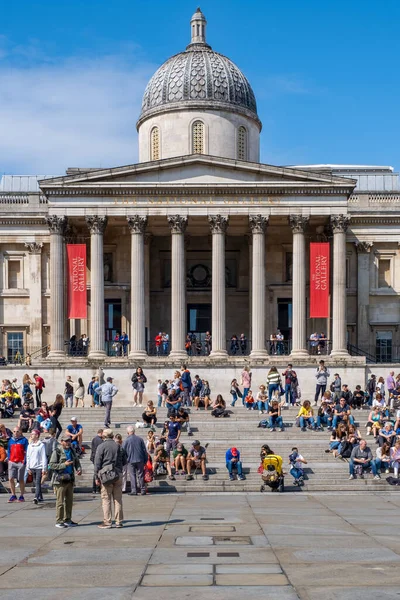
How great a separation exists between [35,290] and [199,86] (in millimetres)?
16626

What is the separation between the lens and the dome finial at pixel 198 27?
59031 mm

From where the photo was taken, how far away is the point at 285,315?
53812mm

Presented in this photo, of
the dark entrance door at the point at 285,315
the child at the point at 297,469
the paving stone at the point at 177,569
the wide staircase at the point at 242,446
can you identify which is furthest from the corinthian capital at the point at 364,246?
the paving stone at the point at 177,569

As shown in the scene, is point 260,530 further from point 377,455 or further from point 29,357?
point 29,357

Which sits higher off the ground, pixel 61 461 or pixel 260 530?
pixel 61 461

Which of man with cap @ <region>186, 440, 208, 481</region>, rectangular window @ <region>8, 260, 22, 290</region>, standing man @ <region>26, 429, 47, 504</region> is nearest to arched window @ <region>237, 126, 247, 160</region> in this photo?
rectangular window @ <region>8, 260, 22, 290</region>

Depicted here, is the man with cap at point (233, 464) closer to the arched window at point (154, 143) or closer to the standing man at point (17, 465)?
the standing man at point (17, 465)

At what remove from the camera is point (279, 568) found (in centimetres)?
1367

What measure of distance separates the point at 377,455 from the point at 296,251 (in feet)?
71.2

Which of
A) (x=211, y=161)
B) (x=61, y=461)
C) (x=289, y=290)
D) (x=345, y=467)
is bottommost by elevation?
(x=345, y=467)

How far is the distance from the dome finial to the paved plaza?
42630 mm

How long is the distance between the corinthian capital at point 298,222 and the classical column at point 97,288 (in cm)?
1048

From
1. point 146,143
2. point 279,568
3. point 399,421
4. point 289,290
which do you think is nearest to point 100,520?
point 279,568

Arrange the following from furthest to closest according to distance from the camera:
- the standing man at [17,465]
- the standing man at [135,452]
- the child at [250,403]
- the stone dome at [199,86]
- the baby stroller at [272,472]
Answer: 1. the stone dome at [199,86]
2. the child at [250,403]
3. the baby stroller at [272,472]
4. the standing man at [135,452]
5. the standing man at [17,465]
